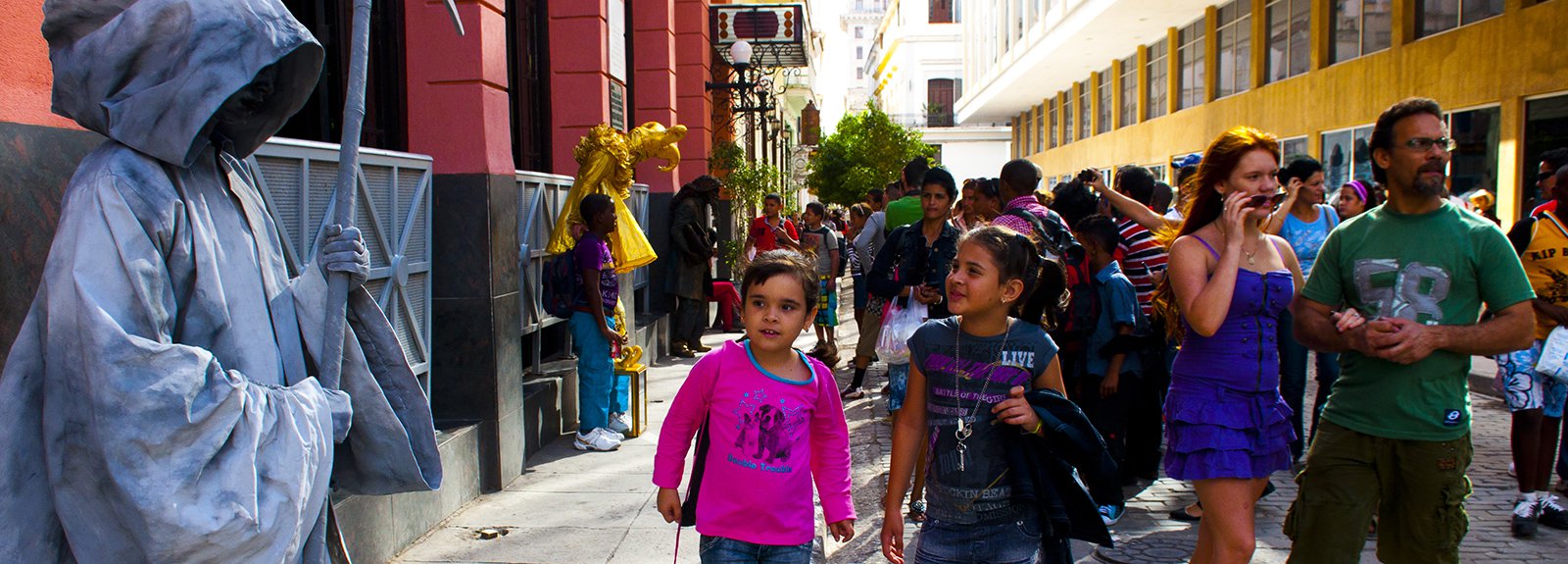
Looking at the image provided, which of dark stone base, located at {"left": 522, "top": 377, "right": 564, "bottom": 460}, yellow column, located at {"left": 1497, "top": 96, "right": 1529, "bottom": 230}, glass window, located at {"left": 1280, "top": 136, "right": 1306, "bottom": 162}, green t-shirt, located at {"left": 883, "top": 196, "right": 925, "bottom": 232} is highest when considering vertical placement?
glass window, located at {"left": 1280, "top": 136, "right": 1306, "bottom": 162}

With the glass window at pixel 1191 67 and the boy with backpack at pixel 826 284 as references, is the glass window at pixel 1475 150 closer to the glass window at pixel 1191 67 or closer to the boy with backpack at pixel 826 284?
the boy with backpack at pixel 826 284

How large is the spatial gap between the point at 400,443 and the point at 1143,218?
172 inches

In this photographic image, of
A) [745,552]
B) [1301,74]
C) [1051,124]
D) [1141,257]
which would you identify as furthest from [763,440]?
[1051,124]

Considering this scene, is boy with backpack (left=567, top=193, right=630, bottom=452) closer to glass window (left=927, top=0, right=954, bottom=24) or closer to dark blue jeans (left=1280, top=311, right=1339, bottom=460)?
dark blue jeans (left=1280, top=311, right=1339, bottom=460)

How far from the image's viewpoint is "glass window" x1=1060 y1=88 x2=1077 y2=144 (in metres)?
38.1

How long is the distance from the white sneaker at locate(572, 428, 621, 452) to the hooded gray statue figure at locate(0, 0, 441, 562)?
14.5ft

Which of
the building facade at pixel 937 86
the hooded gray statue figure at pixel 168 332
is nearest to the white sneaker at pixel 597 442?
the hooded gray statue figure at pixel 168 332

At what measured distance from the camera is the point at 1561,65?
37.3 ft

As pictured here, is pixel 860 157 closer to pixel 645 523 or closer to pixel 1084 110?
pixel 1084 110

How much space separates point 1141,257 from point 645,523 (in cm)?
316

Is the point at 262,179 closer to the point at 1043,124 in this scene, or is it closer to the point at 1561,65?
the point at 1561,65

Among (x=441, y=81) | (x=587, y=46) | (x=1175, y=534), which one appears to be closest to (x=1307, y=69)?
(x=587, y=46)

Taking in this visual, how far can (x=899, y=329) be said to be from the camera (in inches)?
251

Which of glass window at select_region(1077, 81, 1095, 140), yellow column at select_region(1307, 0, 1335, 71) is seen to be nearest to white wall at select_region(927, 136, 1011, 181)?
glass window at select_region(1077, 81, 1095, 140)
